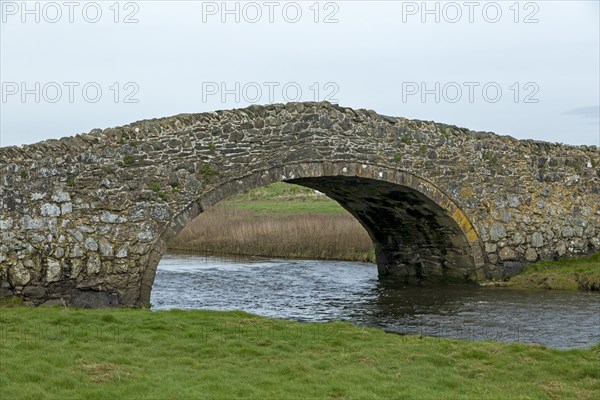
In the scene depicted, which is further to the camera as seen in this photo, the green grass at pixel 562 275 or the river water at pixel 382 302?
the green grass at pixel 562 275

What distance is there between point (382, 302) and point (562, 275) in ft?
15.3

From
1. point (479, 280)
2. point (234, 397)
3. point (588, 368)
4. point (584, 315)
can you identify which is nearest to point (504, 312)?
point (584, 315)

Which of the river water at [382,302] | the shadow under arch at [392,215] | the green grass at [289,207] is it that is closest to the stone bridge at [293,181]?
the shadow under arch at [392,215]

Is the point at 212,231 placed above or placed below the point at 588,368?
above

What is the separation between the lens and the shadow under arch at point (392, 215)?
1608 cm

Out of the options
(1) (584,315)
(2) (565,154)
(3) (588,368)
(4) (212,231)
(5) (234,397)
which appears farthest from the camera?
(4) (212,231)

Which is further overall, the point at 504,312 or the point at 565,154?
the point at 565,154

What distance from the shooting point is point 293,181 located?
17.8 m

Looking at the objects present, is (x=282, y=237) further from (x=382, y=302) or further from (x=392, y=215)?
(x=382, y=302)

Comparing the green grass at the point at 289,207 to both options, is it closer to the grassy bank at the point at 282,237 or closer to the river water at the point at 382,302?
the grassy bank at the point at 282,237

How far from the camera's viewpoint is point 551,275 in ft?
64.4

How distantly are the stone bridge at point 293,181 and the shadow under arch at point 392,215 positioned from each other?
0.03 metres

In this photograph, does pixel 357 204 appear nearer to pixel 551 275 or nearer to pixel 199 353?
pixel 551 275

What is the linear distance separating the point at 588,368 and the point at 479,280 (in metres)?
10.3
